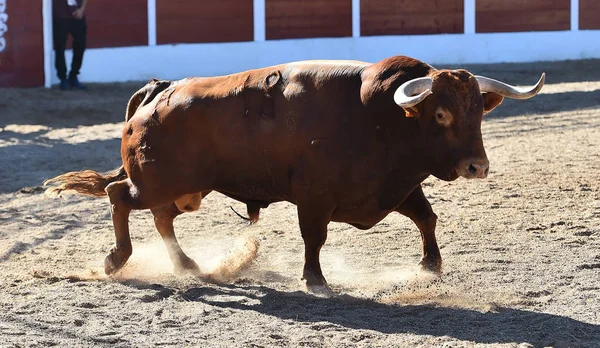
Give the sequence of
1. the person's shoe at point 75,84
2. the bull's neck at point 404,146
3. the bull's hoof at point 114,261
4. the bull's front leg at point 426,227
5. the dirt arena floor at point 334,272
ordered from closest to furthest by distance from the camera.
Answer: the dirt arena floor at point 334,272 → the bull's neck at point 404,146 → the bull's front leg at point 426,227 → the bull's hoof at point 114,261 → the person's shoe at point 75,84

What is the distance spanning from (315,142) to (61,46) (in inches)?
395

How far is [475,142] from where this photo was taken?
15.8 ft

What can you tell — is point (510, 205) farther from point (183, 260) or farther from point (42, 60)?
point (42, 60)

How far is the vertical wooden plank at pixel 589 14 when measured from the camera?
17.4 meters

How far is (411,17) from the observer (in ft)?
55.2

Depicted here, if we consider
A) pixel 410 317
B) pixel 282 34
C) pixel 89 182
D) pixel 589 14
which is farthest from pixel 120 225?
pixel 589 14

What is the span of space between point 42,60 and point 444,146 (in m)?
10.7

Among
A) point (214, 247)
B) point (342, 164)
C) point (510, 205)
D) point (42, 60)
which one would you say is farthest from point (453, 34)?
point (342, 164)

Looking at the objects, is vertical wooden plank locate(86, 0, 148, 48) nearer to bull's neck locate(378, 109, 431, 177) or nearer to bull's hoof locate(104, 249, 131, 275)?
bull's hoof locate(104, 249, 131, 275)

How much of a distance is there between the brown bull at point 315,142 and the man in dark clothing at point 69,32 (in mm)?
9065

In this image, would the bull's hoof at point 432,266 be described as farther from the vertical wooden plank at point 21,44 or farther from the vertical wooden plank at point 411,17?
the vertical wooden plank at point 411,17

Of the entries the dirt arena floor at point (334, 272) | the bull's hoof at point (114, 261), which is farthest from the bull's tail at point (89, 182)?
the bull's hoof at point (114, 261)

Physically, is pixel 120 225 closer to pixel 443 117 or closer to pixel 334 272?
pixel 334 272

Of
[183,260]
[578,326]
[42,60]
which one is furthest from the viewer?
[42,60]
